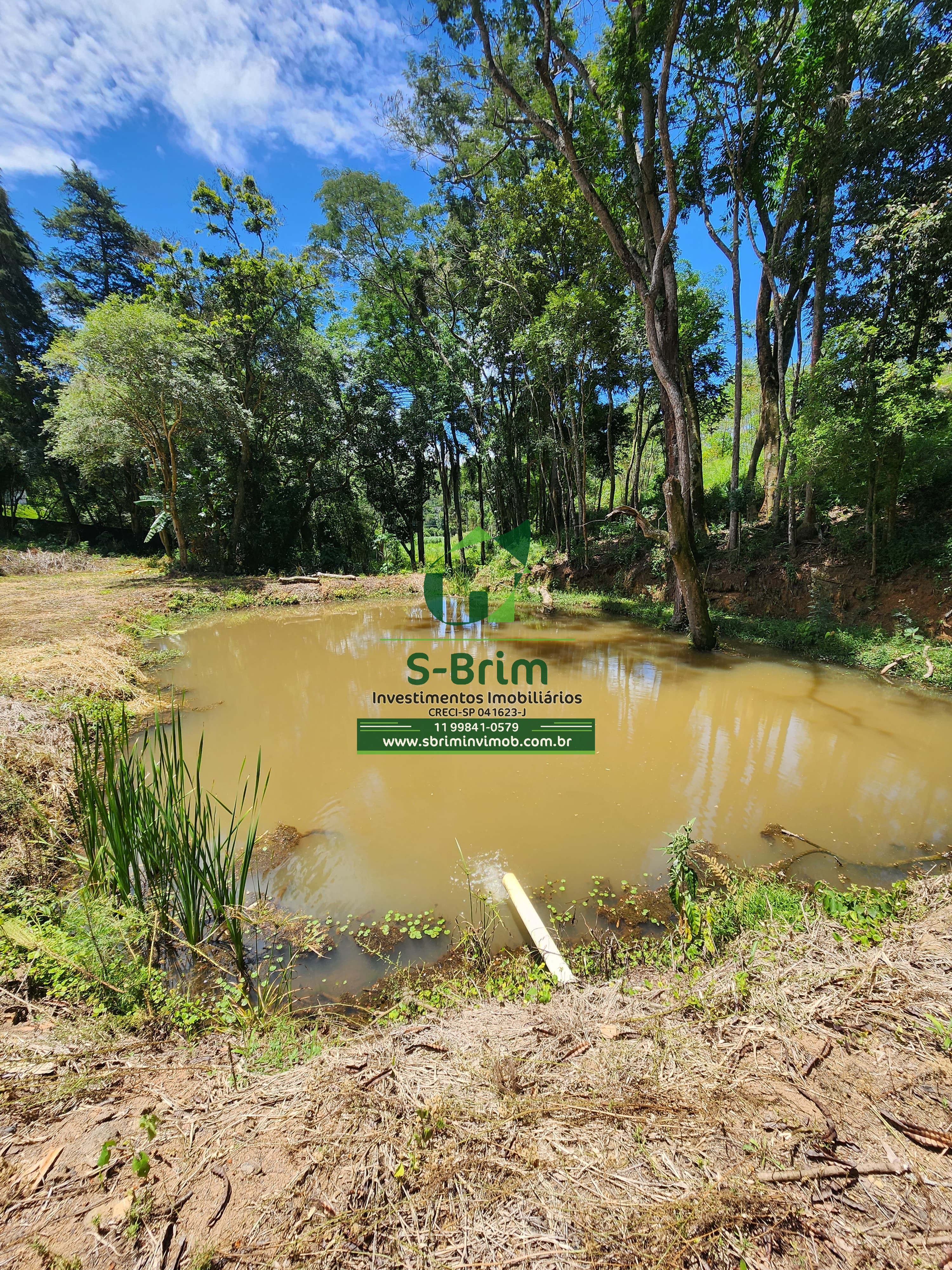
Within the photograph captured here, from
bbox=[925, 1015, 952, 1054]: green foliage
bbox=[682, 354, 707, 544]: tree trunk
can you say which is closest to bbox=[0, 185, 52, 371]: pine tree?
bbox=[682, 354, 707, 544]: tree trunk

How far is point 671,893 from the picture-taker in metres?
2.52

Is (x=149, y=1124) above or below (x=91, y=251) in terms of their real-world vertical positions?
below

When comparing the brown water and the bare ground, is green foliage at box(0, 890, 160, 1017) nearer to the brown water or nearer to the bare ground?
the brown water

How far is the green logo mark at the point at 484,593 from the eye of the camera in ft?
39.8

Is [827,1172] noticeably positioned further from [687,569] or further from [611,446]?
[611,446]

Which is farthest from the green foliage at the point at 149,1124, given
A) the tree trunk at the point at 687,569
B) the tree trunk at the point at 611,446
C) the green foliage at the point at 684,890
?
the tree trunk at the point at 611,446

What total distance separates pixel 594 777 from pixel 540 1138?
3079mm

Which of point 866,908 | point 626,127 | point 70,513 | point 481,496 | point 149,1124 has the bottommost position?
point 866,908

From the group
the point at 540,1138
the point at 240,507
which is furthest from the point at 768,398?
the point at 240,507

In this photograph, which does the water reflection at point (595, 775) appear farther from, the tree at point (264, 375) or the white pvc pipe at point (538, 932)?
the tree at point (264, 375)

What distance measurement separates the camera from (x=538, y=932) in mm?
2451

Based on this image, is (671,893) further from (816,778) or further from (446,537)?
(446,537)

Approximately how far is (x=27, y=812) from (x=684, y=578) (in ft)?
26.7

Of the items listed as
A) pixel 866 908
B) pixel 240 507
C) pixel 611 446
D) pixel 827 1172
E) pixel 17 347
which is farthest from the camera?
pixel 17 347
